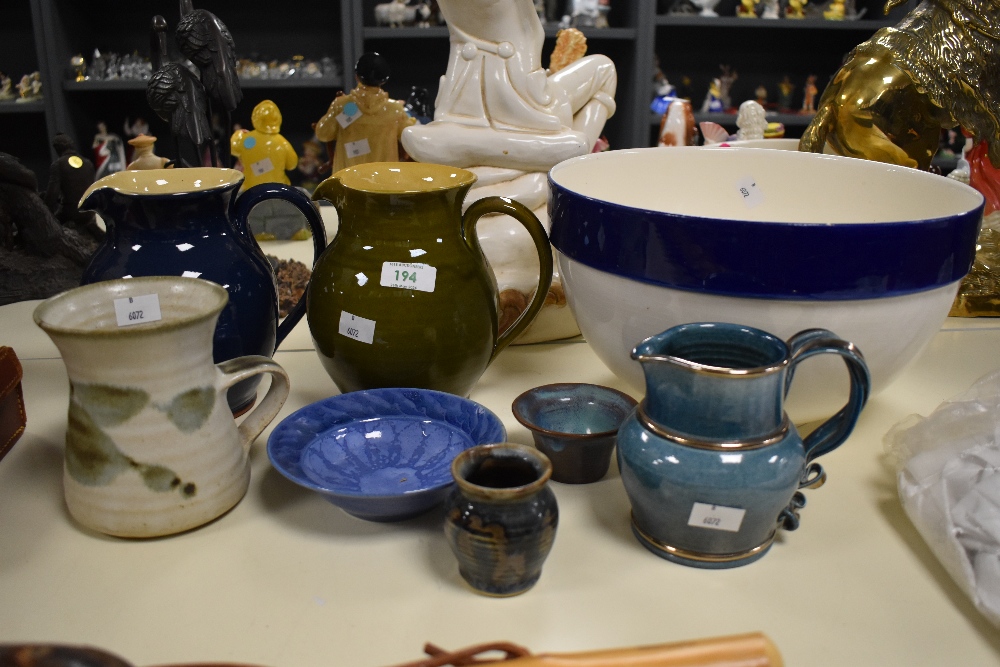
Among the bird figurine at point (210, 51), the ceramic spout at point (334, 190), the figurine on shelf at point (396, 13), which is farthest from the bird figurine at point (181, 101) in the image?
the figurine on shelf at point (396, 13)

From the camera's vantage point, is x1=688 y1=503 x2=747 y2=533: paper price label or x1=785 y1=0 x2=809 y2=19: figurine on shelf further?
x1=785 y1=0 x2=809 y2=19: figurine on shelf

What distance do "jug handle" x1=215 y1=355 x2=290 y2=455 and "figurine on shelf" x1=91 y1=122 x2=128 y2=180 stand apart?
2.26 meters

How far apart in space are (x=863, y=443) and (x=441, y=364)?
488mm

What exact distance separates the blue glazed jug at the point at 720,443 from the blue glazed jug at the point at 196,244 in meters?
0.44

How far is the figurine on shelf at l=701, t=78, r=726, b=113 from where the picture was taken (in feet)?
10.4

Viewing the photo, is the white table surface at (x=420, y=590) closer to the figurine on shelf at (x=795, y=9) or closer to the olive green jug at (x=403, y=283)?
the olive green jug at (x=403, y=283)

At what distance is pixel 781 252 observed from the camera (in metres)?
0.70

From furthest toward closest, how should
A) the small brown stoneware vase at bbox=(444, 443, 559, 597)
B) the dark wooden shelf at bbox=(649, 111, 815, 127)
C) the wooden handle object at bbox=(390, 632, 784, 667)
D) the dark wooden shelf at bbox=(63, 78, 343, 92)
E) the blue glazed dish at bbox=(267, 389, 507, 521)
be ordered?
the dark wooden shelf at bbox=(649, 111, 815, 127) < the dark wooden shelf at bbox=(63, 78, 343, 92) < the blue glazed dish at bbox=(267, 389, 507, 521) < the small brown stoneware vase at bbox=(444, 443, 559, 597) < the wooden handle object at bbox=(390, 632, 784, 667)

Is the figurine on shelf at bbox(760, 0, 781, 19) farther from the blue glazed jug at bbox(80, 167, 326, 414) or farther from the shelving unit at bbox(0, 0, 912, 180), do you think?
the blue glazed jug at bbox(80, 167, 326, 414)

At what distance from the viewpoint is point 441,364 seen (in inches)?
34.7

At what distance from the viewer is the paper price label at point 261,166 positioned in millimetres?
1722

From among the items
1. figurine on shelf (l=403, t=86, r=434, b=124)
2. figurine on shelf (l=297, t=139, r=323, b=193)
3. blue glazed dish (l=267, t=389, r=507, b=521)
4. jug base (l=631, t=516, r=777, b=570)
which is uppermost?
figurine on shelf (l=403, t=86, r=434, b=124)

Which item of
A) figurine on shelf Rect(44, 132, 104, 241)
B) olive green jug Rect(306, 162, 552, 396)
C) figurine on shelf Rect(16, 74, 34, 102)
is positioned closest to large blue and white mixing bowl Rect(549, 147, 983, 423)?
olive green jug Rect(306, 162, 552, 396)

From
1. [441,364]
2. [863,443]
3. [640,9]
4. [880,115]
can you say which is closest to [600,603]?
[441,364]
